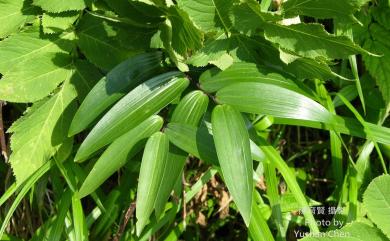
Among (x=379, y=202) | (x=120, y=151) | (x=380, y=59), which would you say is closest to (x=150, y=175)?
(x=120, y=151)

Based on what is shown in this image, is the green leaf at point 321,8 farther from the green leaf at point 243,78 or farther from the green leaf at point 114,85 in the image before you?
the green leaf at point 114,85

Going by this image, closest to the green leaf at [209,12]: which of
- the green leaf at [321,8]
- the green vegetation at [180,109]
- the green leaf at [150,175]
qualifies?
the green vegetation at [180,109]

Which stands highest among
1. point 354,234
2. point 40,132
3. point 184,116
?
point 184,116

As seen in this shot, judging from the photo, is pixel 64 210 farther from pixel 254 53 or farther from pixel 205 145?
pixel 254 53

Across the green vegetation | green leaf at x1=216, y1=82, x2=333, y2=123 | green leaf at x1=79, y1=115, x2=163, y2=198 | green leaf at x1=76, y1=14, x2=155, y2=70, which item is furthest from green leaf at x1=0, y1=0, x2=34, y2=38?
green leaf at x1=216, y1=82, x2=333, y2=123

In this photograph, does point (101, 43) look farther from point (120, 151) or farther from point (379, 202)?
point (379, 202)

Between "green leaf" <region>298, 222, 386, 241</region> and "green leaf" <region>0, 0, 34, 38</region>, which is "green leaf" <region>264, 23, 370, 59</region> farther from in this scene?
"green leaf" <region>0, 0, 34, 38</region>
